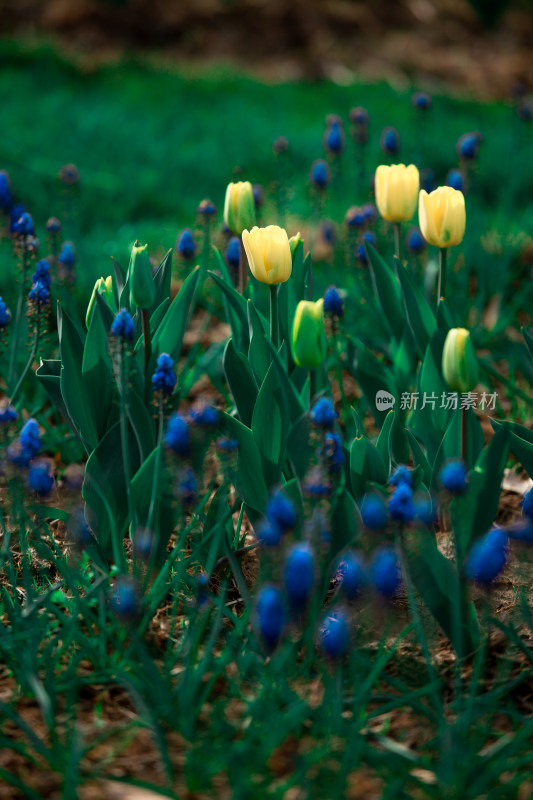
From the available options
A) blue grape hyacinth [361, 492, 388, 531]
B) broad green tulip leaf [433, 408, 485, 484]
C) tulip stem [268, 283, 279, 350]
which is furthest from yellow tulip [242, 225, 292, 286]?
blue grape hyacinth [361, 492, 388, 531]

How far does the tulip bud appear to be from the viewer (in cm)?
159

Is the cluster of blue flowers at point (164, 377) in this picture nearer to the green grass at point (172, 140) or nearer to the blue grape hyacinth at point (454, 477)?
the blue grape hyacinth at point (454, 477)

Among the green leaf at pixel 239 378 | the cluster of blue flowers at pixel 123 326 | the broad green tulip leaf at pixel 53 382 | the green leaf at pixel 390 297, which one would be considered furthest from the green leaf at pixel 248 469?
the green leaf at pixel 390 297

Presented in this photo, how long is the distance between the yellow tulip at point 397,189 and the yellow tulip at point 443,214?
7.9 inches

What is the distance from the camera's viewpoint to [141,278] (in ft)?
5.24

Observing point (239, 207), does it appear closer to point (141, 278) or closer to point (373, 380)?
point (141, 278)

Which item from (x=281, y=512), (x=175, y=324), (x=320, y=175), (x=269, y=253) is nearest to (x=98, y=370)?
(x=175, y=324)

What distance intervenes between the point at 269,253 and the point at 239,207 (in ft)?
1.07

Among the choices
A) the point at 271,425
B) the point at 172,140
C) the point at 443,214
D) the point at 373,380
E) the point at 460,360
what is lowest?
the point at 172,140

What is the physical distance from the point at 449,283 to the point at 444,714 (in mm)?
1732

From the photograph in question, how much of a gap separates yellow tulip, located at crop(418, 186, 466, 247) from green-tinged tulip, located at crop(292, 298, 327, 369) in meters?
0.41

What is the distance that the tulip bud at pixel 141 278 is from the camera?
159cm

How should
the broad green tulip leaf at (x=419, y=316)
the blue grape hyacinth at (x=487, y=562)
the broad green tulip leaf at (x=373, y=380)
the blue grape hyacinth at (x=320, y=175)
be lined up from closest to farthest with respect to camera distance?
the blue grape hyacinth at (x=487, y=562) → the broad green tulip leaf at (x=419, y=316) → the broad green tulip leaf at (x=373, y=380) → the blue grape hyacinth at (x=320, y=175)

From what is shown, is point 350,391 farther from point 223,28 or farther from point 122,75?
point 223,28
